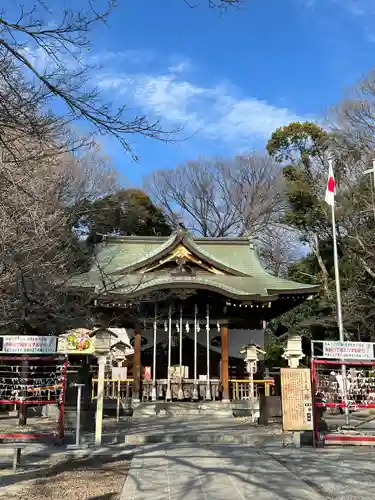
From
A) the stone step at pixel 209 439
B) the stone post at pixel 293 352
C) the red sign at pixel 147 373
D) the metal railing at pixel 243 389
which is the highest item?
the stone post at pixel 293 352

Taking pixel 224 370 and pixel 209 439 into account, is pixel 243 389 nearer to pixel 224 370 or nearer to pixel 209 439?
pixel 224 370

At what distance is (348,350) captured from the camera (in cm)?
943

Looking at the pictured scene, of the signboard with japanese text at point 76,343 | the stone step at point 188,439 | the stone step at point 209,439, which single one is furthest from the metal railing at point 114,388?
the stone step at point 209,439

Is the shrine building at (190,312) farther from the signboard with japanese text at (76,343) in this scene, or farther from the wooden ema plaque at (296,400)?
the wooden ema plaque at (296,400)

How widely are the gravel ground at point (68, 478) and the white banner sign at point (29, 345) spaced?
6.27 feet

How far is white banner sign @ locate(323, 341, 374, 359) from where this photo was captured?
9352mm

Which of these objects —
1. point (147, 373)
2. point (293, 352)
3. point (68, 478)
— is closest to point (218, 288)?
point (147, 373)

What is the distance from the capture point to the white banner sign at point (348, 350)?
30.7 ft

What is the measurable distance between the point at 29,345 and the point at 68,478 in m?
3.31

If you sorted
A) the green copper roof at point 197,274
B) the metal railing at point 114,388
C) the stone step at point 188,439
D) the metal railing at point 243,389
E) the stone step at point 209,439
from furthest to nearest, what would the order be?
the metal railing at point 114,388
the metal railing at point 243,389
the green copper roof at point 197,274
the stone step at point 209,439
the stone step at point 188,439

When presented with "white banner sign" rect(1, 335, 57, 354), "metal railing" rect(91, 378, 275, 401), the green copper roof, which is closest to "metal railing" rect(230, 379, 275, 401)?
"metal railing" rect(91, 378, 275, 401)

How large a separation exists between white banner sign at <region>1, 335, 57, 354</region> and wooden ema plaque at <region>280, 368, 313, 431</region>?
15.2 ft

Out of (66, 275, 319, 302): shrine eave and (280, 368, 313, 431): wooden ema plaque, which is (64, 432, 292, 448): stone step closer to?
(280, 368, 313, 431): wooden ema plaque

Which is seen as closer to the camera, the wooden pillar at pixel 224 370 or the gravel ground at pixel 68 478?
the gravel ground at pixel 68 478
